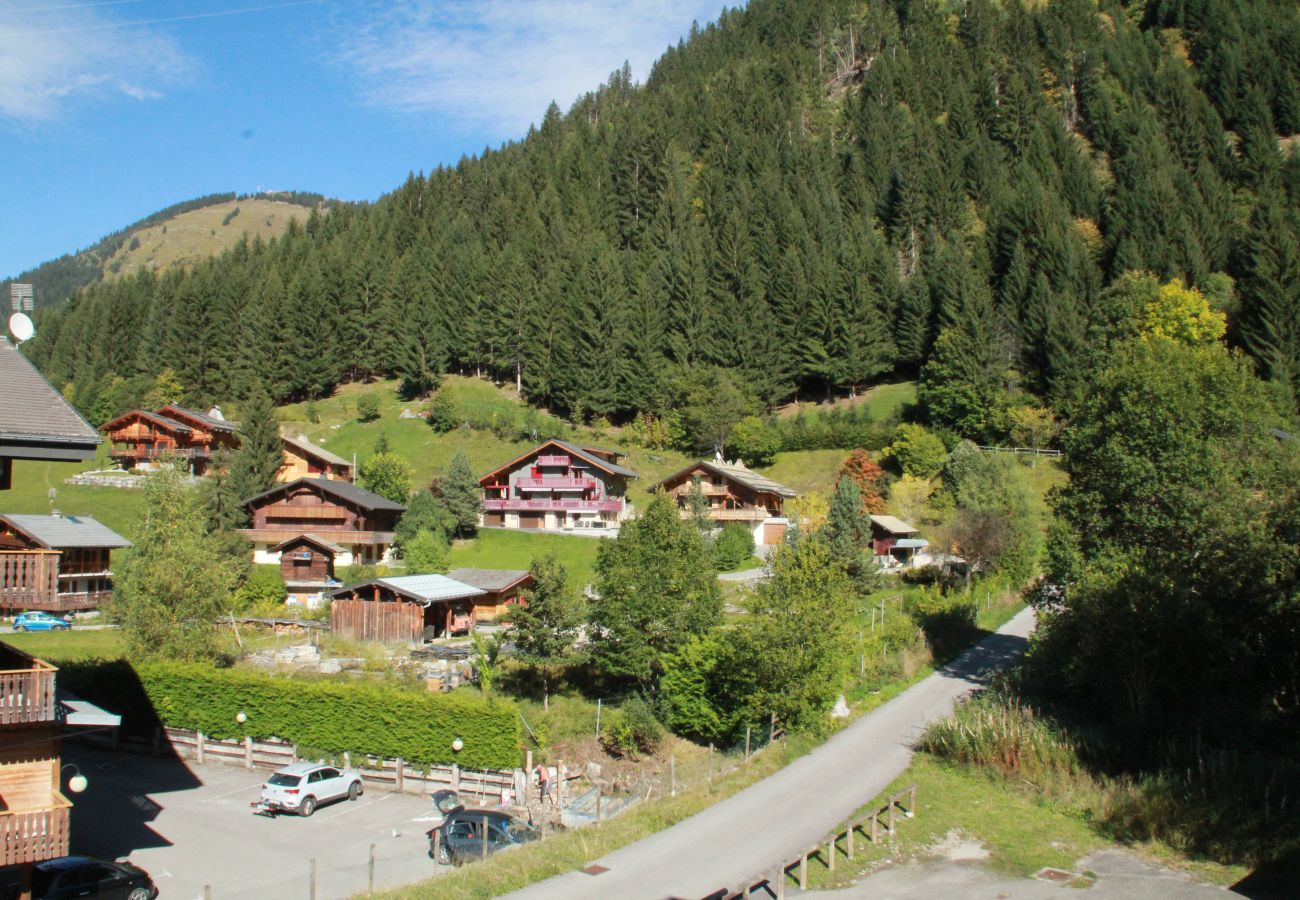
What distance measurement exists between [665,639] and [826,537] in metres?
19.5

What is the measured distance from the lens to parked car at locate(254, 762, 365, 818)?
81.0 feet

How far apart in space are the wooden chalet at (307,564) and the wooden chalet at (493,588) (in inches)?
428

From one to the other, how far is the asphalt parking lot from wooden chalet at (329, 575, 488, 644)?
43.5 ft

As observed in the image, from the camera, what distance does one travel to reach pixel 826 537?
48406 mm

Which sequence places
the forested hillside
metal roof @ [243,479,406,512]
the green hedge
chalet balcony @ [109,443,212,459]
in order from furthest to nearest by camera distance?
the forested hillside → chalet balcony @ [109,443,212,459] → metal roof @ [243,479,406,512] → the green hedge

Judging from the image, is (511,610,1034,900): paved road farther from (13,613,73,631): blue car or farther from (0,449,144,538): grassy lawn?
(0,449,144,538): grassy lawn

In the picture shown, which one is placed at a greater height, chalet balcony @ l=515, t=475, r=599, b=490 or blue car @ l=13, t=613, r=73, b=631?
chalet balcony @ l=515, t=475, r=599, b=490

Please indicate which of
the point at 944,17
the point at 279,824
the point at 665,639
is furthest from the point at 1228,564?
the point at 944,17

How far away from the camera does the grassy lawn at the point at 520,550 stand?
5747 cm

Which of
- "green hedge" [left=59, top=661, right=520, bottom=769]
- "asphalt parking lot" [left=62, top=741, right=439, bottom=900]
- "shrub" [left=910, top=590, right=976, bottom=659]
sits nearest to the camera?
"asphalt parking lot" [left=62, top=741, right=439, bottom=900]

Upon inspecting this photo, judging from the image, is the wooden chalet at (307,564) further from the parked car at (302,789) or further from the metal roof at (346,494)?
the parked car at (302,789)

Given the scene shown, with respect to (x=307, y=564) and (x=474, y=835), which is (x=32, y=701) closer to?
(x=474, y=835)

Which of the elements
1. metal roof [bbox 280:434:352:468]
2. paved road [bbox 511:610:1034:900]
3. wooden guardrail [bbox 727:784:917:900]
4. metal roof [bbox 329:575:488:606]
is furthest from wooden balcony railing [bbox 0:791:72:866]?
metal roof [bbox 280:434:352:468]

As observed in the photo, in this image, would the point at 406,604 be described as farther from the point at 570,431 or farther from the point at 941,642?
the point at 570,431
